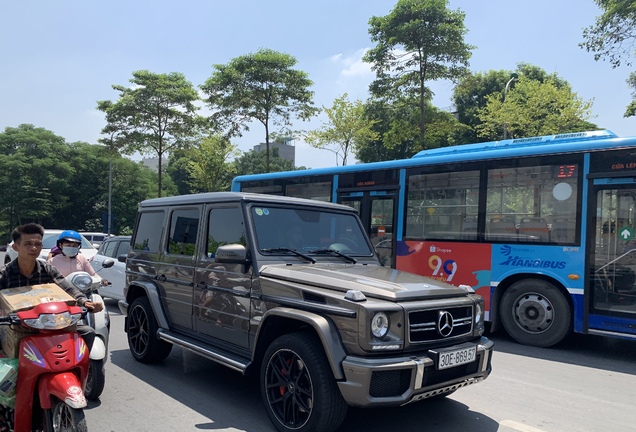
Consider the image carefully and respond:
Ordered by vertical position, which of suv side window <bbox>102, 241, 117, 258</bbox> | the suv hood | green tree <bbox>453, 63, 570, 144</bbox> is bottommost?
suv side window <bbox>102, 241, 117, 258</bbox>

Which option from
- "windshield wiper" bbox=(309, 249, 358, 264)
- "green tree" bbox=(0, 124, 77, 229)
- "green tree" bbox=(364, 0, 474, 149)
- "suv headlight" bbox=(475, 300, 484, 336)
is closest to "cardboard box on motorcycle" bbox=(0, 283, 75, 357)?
"windshield wiper" bbox=(309, 249, 358, 264)

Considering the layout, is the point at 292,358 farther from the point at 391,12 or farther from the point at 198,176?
the point at 198,176

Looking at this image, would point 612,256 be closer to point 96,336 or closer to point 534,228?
point 534,228

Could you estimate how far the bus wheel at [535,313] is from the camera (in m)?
7.60

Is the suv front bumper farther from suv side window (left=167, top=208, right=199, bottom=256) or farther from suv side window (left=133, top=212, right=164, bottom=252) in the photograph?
suv side window (left=133, top=212, right=164, bottom=252)

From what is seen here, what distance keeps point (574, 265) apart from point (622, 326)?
103cm

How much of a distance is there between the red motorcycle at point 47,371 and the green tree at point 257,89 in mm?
18268

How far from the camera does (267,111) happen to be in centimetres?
2175

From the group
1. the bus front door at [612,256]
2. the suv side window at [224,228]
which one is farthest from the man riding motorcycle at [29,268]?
the bus front door at [612,256]

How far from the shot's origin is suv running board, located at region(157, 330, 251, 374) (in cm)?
445

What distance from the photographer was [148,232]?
648cm

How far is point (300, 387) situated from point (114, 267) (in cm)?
781

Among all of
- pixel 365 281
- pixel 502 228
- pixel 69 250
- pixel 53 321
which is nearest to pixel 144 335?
pixel 69 250

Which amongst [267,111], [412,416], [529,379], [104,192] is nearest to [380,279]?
[412,416]
